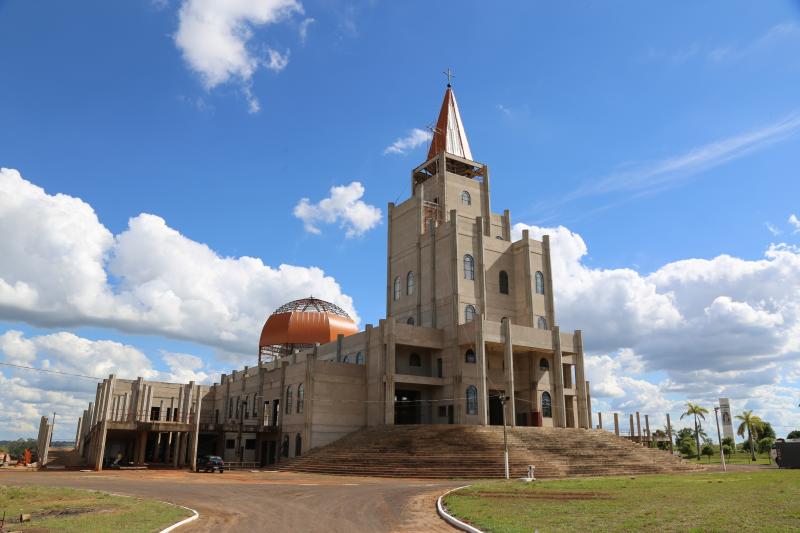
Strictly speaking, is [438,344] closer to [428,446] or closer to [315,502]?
[428,446]

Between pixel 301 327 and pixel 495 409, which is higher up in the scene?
pixel 301 327

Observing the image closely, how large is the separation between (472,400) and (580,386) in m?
9.57

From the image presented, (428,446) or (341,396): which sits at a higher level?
(341,396)

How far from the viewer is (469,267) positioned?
54.5 metres

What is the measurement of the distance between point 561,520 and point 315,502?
9125 mm

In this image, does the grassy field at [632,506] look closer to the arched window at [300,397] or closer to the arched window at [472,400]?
the arched window at [472,400]

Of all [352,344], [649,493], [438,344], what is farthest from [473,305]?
[649,493]

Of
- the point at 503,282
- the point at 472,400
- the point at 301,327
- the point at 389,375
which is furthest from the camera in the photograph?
the point at 301,327

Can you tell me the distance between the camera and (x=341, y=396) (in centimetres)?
5034

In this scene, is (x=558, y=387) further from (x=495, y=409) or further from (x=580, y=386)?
(x=495, y=409)

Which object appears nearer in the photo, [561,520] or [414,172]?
[561,520]

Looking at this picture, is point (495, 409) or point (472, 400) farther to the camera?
point (495, 409)

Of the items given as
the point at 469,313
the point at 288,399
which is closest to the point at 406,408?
the point at 469,313

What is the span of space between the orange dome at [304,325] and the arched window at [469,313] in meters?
17.6
